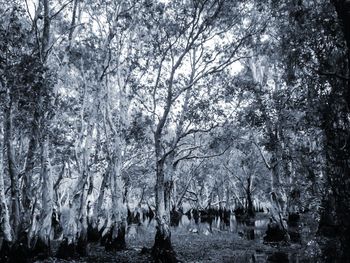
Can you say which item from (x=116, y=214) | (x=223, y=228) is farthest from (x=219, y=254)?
(x=223, y=228)

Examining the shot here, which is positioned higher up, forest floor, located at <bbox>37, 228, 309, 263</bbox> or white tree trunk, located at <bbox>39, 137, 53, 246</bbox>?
white tree trunk, located at <bbox>39, 137, 53, 246</bbox>

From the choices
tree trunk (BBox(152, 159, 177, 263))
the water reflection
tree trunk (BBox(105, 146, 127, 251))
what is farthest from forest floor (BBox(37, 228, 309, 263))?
the water reflection

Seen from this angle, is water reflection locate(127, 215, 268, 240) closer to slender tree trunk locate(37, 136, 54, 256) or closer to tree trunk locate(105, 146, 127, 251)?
tree trunk locate(105, 146, 127, 251)

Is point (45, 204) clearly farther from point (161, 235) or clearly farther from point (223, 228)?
point (223, 228)

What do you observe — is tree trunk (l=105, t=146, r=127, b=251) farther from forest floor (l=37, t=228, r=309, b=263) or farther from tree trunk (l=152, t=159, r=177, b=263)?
tree trunk (l=152, t=159, r=177, b=263)

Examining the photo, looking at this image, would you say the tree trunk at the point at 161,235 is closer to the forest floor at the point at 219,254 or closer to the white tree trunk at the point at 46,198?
the forest floor at the point at 219,254

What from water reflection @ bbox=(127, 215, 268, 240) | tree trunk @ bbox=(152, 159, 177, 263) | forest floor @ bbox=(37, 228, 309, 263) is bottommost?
water reflection @ bbox=(127, 215, 268, 240)

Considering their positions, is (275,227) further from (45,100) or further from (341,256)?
(45,100)

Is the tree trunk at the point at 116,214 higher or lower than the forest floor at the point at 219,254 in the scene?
higher

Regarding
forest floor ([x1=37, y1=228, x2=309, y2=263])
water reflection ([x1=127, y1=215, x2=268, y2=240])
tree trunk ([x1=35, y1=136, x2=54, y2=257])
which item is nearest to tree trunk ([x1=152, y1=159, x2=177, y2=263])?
forest floor ([x1=37, y1=228, x2=309, y2=263])

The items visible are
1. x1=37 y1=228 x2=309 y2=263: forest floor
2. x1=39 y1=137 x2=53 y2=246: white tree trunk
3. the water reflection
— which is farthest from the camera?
the water reflection

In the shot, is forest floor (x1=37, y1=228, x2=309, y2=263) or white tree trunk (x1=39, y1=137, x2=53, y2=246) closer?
white tree trunk (x1=39, y1=137, x2=53, y2=246)

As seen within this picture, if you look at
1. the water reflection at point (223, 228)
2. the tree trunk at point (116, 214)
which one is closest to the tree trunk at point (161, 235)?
the tree trunk at point (116, 214)

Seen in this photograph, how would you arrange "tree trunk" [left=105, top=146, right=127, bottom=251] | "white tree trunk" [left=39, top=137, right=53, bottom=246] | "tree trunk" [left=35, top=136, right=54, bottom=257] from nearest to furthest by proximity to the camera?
"tree trunk" [left=35, top=136, right=54, bottom=257] < "white tree trunk" [left=39, top=137, right=53, bottom=246] < "tree trunk" [left=105, top=146, right=127, bottom=251]
